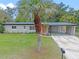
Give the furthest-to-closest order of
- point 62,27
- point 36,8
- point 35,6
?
point 62,27 → point 36,8 → point 35,6

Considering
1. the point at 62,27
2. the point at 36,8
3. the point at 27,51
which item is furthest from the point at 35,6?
the point at 62,27

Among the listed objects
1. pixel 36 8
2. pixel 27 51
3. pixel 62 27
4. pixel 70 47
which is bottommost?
pixel 62 27

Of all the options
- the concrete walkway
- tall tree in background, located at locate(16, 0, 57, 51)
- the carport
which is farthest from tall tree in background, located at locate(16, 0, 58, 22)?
the carport

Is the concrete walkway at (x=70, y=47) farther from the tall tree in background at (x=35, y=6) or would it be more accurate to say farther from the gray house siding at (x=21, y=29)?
the gray house siding at (x=21, y=29)

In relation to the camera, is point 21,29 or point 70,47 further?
point 21,29

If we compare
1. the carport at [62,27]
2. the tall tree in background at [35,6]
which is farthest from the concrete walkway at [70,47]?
the carport at [62,27]

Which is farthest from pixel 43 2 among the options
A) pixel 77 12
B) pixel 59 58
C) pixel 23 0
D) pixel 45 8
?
pixel 77 12

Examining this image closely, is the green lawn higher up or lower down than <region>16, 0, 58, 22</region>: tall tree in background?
lower down

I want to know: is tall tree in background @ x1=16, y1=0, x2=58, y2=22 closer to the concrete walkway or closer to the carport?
the concrete walkway

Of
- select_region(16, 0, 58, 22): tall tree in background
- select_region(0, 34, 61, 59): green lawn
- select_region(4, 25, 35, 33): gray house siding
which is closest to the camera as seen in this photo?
select_region(0, 34, 61, 59): green lawn

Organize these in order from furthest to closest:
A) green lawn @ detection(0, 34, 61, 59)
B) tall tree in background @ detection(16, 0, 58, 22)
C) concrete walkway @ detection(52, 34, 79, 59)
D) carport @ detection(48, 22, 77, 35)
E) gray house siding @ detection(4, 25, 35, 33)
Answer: gray house siding @ detection(4, 25, 35, 33) → carport @ detection(48, 22, 77, 35) → tall tree in background @ detection(16, 0, 58, 22) → concrete walkway @ detection(52, 34, 79, 59) → green lawn @ detection(0, 34, 61, 59)

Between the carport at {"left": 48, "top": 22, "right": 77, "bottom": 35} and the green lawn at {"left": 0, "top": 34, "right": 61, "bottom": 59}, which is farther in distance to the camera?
the carport at {"left": 48, "top": 22, "right": 77, "bottom": 35}

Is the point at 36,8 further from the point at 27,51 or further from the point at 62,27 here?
the point at 62,27

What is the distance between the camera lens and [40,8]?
1806 cm
